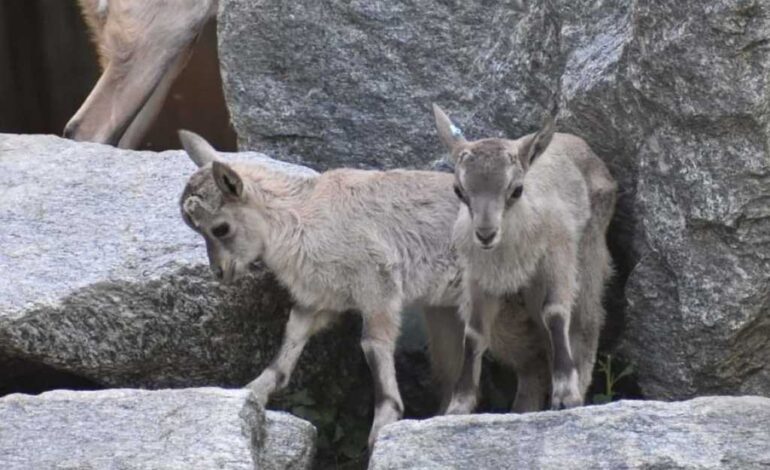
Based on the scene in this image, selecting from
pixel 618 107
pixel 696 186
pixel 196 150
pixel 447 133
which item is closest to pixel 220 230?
pixel 196 150

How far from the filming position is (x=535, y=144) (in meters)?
7.07

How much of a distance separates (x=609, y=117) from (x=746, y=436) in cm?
178

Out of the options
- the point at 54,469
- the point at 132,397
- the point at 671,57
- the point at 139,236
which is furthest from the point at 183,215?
the point at 671,57

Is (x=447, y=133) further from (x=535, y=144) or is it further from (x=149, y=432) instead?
(x=149, y=432)

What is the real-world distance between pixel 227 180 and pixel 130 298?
22.9 inches

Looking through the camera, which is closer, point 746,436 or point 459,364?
point 746,436

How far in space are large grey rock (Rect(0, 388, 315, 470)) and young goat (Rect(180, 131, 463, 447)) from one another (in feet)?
1.81

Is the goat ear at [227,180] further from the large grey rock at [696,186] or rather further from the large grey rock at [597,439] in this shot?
the large grey rock at [696,186]

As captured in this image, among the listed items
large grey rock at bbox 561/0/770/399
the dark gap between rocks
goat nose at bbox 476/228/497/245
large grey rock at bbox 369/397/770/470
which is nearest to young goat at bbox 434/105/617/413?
goat nose at bbox 476/228/497/245

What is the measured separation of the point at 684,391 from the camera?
7480mm

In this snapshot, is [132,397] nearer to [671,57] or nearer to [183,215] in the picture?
[183,215]

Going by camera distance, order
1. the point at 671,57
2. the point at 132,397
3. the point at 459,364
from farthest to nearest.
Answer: the point at 459,364, the point at 671,57, the point at 132,397

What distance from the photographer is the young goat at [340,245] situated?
7.37 metres

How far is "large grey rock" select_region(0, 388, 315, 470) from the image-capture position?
6289mm
